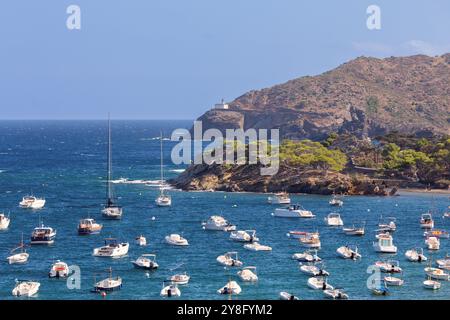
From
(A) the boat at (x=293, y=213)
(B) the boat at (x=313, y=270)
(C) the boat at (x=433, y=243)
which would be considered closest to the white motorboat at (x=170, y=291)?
(B) the boat at (x=313, y=270)

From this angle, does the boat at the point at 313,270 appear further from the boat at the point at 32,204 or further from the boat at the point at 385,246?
the boat at the point at 32,204

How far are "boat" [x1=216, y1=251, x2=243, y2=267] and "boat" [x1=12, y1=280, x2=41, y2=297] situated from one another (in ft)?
43.9

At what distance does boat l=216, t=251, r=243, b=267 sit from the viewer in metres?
53.2

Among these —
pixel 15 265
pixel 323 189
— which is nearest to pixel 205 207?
pixel 323 189

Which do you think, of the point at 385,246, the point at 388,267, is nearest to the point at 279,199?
the point at 385,246

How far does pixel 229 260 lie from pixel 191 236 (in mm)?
14204

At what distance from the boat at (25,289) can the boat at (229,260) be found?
1337 cm

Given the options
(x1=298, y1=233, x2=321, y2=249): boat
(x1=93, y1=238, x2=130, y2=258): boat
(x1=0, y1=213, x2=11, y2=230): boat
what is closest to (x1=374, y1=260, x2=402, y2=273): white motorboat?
(x1=298, y1=233, x2=321, y2=249): boat

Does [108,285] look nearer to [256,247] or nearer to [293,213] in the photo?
[256,247]

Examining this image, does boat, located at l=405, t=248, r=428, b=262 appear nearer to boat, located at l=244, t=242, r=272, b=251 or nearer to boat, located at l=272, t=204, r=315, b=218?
boat, located at l=244, t=242, r=272, b=251

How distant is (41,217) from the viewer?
260 ft
